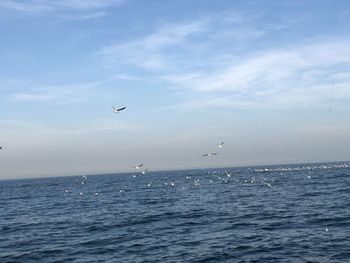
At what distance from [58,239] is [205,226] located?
1483cm

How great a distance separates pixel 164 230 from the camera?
147 feet

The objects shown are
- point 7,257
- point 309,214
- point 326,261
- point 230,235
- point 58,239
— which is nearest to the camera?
point 326,261

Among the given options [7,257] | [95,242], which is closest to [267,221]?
[95,242]

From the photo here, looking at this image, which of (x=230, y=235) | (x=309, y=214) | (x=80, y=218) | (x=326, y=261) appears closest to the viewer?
(x=326, y=261)

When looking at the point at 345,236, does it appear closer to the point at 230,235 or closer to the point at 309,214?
the point at 230,235

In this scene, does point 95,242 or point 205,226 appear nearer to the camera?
point 95,242

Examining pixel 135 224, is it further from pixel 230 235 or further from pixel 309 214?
pixel 309 214

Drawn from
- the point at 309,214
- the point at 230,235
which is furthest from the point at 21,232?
the point at 309,214

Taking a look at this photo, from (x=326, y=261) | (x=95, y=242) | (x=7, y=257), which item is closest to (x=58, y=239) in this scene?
(x=95, y=242)

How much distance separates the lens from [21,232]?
49.6 meters

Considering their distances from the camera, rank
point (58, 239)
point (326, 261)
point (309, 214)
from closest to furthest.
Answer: point (326, 261) < point (58, 239) < point (309, 214)

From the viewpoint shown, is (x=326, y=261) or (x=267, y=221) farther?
(x=267, y=221)

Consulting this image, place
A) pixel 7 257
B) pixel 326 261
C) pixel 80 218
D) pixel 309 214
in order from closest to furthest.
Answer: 1. pixel 326 261
2. pixel 7 257
3. pixel 309 214
4. pixel 80 218

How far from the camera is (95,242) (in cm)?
4062
